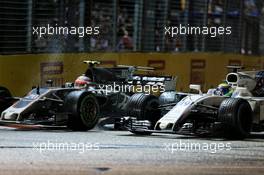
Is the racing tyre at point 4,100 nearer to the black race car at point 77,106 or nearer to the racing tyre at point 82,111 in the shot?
the black race car at point 77,106

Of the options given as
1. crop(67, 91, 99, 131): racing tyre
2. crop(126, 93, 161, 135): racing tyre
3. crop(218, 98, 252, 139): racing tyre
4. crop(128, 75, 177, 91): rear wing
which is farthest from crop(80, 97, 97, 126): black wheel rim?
crop(218, 98, 252, 139): racing tyre

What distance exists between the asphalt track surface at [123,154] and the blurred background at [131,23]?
4422 mm

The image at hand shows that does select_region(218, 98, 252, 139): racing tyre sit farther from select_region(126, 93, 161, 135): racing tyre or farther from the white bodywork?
select_region(126, 93, 161, 135): racing tyre

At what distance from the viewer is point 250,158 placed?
9.49m

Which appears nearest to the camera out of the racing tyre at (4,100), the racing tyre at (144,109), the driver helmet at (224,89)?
the racing tyre at (144,109)

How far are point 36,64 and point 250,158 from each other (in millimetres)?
7223

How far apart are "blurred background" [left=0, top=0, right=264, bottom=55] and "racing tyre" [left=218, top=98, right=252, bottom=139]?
218 inches

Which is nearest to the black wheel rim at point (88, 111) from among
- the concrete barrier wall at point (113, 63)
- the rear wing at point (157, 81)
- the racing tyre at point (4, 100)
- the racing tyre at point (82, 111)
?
the racing tyre at point (82, 111)

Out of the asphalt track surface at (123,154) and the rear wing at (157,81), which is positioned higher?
the rear wing at (157,81)

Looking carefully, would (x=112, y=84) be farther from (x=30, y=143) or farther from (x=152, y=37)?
(x=152, y=37)

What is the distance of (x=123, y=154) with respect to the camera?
30.8 feet

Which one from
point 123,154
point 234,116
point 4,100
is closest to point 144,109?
point 234,116

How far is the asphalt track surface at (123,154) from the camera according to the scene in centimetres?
828

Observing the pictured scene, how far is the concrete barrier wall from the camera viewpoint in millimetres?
15422
